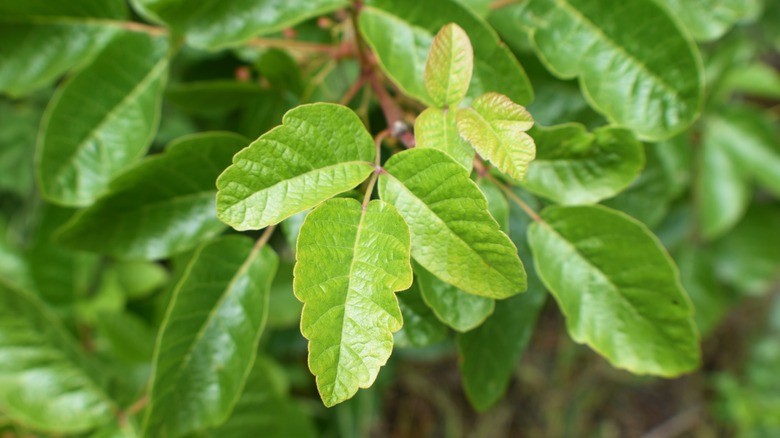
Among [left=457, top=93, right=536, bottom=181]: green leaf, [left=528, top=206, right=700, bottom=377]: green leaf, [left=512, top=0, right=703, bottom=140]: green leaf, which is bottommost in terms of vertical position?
[left=528, top=206, right=700, bottom=377]: green leaf

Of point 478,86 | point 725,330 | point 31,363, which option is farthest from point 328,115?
point 725,330

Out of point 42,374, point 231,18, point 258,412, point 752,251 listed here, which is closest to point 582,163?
point 231,18

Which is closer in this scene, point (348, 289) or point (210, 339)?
point (348, 289)

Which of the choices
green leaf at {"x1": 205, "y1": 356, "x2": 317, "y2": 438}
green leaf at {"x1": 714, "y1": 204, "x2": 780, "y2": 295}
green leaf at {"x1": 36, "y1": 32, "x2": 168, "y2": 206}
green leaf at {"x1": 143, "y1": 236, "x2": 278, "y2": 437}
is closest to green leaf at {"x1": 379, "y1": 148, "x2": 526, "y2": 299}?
green leaf at {"x1": 143, "y1": 236, "x2": 278, "y2": 437}

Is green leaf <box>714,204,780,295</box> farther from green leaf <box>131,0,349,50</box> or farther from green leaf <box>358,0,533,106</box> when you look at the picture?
green leaf <box>131,0,349,50</box>

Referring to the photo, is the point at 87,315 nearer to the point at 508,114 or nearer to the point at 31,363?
the point at 31,363

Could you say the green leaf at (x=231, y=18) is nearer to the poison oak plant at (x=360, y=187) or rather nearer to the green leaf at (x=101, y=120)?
the poison oak plant at (x=360, y=187)

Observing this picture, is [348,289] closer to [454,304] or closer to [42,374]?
[454,304]
